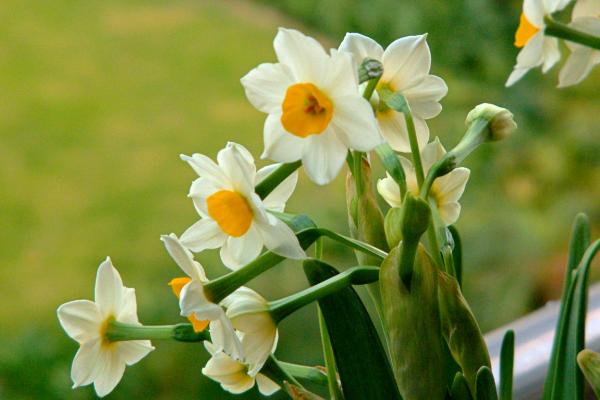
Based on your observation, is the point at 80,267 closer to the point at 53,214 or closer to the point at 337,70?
the point at 53,214

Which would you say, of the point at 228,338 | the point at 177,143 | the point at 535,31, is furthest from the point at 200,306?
the point at 177,143

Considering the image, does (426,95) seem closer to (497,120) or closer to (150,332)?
(497,120)

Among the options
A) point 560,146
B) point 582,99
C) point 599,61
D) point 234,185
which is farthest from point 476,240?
point 234,185

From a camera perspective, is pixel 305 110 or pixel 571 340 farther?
pixel 571 340

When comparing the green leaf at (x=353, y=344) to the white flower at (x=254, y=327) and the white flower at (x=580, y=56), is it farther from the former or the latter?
the white flower at (x=580, y=56)

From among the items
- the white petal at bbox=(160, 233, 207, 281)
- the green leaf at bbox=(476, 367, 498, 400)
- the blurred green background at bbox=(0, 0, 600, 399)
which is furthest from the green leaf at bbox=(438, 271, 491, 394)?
the blurred green background at bbox=(0, 0, 600, 399)

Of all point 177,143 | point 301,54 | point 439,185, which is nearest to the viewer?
point 301,54
